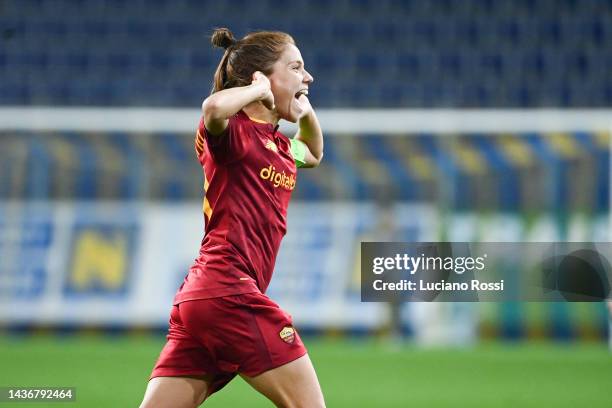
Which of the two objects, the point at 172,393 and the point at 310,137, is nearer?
the point at 172,393

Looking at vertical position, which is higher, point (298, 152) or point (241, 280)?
point (298, 152)

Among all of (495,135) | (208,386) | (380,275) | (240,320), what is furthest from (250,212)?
(495,135)

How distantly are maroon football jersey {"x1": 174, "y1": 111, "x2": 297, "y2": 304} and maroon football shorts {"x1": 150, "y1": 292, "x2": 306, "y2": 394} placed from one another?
4 cm

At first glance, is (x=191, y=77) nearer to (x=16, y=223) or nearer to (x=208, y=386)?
(x=16, y=223)

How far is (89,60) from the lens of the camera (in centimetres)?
1250

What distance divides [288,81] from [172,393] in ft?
3.30

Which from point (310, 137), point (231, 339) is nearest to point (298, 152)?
point (310, 137)

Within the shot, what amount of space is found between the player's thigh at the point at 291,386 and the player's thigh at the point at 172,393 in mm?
197

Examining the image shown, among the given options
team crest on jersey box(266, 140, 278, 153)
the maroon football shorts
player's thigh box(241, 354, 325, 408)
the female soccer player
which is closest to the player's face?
the female soccer player

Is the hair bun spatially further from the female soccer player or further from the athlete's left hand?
the athlete's left hand

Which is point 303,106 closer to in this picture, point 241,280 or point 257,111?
point 257,111

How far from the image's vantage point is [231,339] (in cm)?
283

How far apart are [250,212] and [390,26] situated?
34.3ft

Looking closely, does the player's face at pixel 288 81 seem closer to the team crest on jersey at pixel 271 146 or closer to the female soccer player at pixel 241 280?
the female soccer player at pixel 241 280
